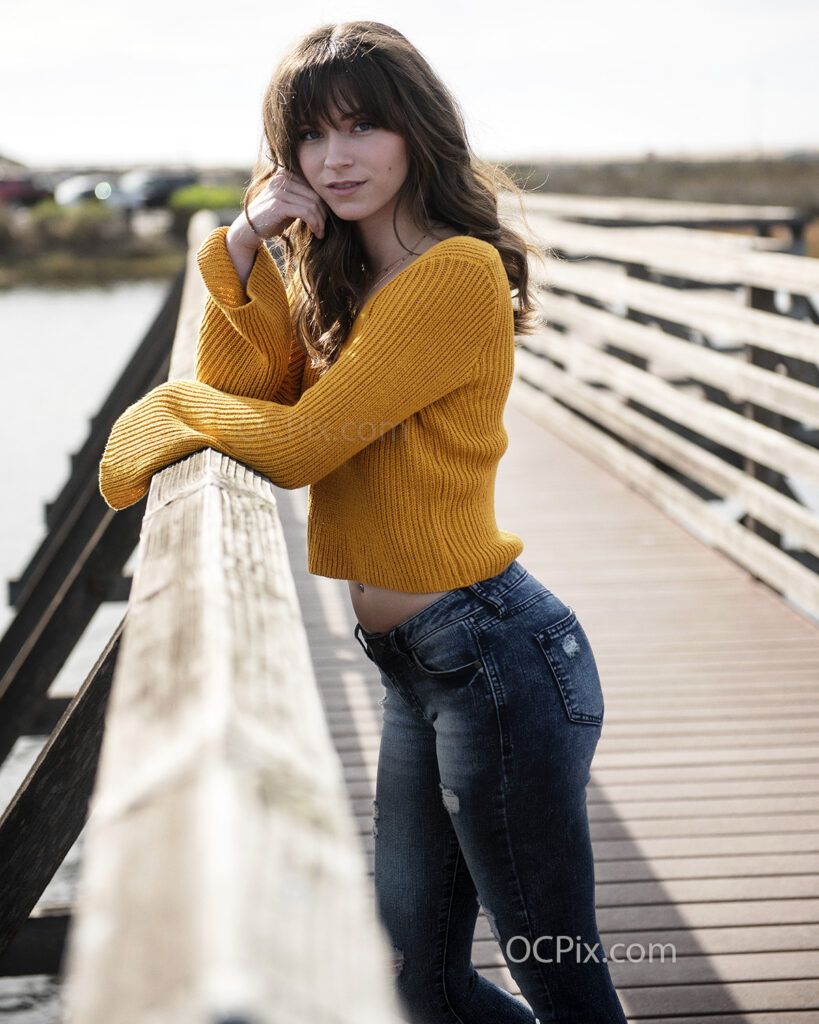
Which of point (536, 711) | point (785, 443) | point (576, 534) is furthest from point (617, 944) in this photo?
point (576, 534)

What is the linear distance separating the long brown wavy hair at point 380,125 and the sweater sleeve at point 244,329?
5cm

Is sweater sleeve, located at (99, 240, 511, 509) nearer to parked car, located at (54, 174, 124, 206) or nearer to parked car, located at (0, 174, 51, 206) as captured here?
parked car, located at (54, 174, 124, 206)

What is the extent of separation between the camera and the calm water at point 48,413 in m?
4.93

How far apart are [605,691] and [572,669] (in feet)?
7.14

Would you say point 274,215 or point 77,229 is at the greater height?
point 274,215

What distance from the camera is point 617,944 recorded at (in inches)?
96.0

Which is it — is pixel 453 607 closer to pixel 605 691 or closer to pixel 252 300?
pixel 252 300

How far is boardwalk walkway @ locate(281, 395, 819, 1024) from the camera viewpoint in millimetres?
2383

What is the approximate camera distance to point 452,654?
158cm

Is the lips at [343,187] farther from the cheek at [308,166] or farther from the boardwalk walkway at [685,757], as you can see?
the boardwalk walkway at [685,757]

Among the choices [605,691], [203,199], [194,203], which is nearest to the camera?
[605,691]

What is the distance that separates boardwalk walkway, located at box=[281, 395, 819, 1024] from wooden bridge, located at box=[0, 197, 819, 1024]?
0.01 m

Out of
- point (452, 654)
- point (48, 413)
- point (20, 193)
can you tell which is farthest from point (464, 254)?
point (20, 193)

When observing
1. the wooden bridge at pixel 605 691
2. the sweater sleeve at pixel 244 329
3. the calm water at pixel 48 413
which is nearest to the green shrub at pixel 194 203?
the calm water at pixel 48 413
